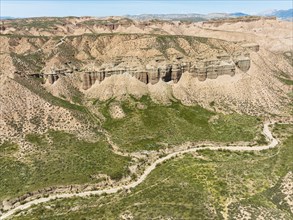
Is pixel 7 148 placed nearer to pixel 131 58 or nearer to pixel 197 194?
pixel 197 194

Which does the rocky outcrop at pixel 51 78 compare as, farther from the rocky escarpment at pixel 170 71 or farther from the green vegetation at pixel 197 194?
the green vegetation at pixel 197 194

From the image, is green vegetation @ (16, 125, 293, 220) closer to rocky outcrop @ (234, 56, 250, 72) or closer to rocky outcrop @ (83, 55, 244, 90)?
rocky outcrop @ (83, 55, 244, 90)

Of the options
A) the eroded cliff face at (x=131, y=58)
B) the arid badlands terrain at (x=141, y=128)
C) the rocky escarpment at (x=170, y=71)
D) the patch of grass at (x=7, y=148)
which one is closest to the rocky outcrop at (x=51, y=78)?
the eroded cliff face at (x=131, y=58)

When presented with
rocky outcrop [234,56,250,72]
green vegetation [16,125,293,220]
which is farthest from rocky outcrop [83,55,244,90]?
green vegetation [16,125,293,220]

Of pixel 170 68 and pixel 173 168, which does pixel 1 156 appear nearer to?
pixel 173 168

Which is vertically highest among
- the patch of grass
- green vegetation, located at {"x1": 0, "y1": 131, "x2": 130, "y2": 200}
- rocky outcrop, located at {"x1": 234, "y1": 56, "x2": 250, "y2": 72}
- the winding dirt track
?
rocky outcrop, located at {"x1": 234, "y1": 56, "x2": 250, "y2": 72}

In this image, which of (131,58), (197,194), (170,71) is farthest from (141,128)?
(197,194)
